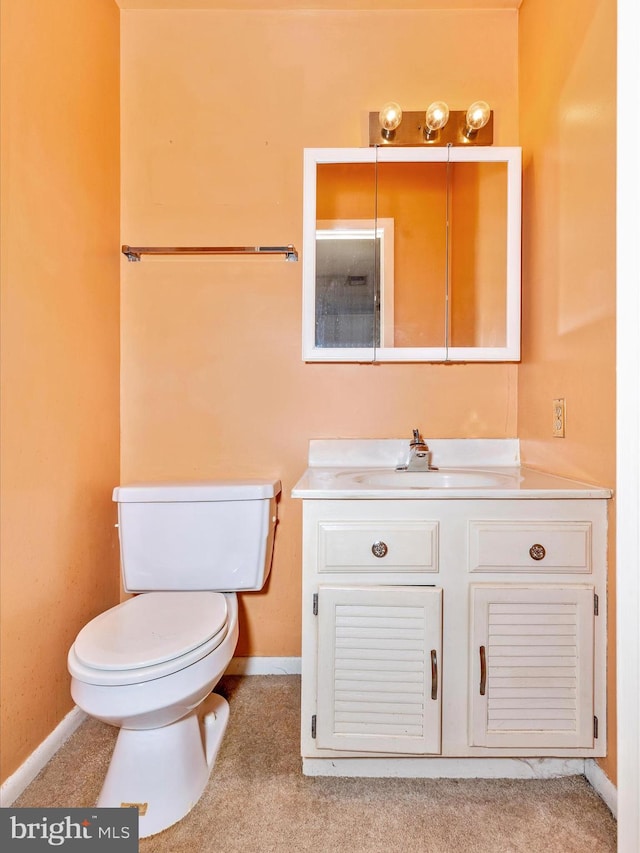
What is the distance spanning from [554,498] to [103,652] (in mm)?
1122

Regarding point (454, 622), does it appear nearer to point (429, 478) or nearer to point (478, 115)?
point (429, 478)

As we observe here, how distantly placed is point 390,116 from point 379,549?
140cm

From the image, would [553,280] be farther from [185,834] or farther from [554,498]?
[185,834]

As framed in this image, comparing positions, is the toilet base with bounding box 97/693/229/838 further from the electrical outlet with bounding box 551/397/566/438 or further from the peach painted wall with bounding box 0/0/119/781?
the electrical outlet with bounding box 551/397/566/438

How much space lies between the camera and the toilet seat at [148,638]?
3.13ft

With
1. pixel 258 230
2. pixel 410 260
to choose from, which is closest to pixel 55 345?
pixel 258 230

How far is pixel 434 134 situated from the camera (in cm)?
155

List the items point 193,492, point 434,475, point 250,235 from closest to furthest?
point 193,492 → point 434,475 → point 250,235

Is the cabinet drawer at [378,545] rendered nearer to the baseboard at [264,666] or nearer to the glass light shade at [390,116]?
the baseboard at [264,666]

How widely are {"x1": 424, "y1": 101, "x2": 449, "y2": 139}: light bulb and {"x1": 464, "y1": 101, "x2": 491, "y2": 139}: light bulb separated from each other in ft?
0.26

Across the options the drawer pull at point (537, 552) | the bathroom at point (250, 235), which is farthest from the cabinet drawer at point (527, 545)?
the bathroom at point (250, 235)

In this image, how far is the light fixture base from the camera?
1551mm

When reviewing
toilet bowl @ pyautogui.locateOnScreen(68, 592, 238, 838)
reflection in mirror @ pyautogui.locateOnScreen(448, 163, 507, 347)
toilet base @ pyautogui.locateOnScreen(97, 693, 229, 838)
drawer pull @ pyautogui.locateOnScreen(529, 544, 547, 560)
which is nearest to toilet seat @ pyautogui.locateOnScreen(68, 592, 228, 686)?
toilet bowl @ pyautogui.locateOnScreen(68, 592, 238, 838)

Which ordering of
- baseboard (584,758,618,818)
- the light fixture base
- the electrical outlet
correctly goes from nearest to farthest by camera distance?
baseboard (584,758,618,818), the electrical outlet, the light fixture base
